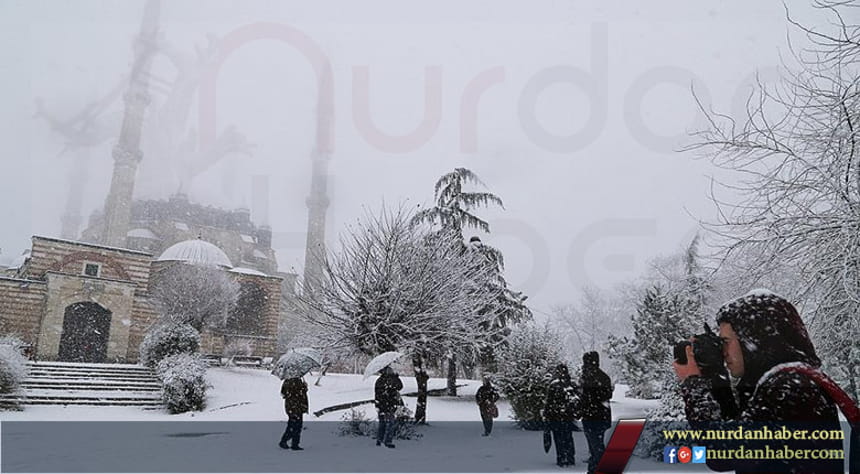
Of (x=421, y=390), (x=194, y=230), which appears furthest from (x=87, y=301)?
(x=194, y=230)

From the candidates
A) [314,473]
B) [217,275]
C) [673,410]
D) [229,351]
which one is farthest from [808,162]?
[229,351]

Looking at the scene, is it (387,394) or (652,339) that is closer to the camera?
(387,394)

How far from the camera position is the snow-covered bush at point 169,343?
1934 centimetres

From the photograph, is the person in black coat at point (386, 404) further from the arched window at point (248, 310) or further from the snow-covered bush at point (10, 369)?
the arched window at point (248, 310)

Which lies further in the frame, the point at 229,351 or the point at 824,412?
the point at 229,351

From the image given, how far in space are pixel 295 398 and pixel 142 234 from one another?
4728 cm

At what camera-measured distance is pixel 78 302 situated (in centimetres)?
2358

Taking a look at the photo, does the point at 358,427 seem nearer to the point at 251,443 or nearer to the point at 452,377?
the point at 251,443

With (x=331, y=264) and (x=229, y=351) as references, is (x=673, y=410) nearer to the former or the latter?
(x=331, y=264)

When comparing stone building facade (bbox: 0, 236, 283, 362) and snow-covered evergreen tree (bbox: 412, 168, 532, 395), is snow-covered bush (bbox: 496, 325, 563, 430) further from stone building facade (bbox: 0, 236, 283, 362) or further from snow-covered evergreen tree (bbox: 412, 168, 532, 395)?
stone building facade (bbox: 0, 236, 283, 362)

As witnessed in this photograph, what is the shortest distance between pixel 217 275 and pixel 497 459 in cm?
2260

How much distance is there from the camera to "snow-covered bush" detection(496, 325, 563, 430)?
1317 centimetres

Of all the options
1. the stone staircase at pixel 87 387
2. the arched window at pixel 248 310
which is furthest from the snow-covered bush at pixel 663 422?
the arched window at pixel 248 310

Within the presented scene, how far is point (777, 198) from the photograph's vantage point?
699cm
